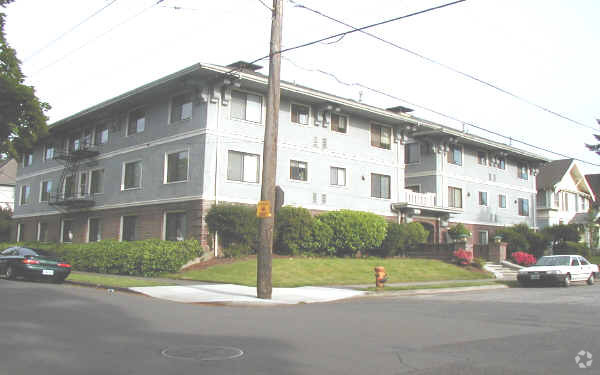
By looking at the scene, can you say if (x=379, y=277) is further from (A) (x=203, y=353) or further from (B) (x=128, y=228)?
(B) (x=128, y=228)

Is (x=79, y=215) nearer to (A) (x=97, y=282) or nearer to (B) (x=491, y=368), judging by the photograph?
(A) (x=97, y=282)

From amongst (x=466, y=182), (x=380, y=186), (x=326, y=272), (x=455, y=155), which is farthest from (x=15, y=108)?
(x=466, y=182)

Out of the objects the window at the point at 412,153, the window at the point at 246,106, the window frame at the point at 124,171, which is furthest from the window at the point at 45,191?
the window at the point at 412,153

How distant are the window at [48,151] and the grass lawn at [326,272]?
2108cm

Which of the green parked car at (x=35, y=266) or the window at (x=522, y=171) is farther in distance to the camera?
the window at (x=522, y=171)

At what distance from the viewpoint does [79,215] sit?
3447 cm

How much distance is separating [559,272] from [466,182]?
16962 millimetres

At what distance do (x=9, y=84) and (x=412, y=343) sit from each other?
27035 mm

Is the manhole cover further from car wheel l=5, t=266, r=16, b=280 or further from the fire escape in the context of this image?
the fire escape

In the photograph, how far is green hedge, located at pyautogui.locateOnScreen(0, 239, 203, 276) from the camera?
941 inches

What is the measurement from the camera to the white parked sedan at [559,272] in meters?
23.9

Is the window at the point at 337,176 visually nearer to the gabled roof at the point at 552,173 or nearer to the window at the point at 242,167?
the window at the point at 242,167

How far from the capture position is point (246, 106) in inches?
1092

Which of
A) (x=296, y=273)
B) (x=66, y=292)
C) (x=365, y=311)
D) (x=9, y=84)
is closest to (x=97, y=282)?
(x=66, y=292)
